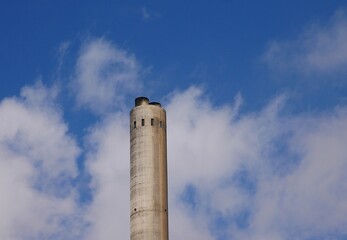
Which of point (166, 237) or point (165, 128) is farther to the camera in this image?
point (165, 128)

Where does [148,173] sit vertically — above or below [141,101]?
below

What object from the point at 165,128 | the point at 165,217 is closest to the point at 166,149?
the point at 165,128

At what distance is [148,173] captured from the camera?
222ft

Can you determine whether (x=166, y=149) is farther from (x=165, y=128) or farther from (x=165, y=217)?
(x=165, y=217)

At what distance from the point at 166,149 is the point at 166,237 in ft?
28.2

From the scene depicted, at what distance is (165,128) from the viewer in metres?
71.3

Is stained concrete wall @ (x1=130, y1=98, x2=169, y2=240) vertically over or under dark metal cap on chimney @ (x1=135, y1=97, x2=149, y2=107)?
under

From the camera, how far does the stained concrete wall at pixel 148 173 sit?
6588 centimetres

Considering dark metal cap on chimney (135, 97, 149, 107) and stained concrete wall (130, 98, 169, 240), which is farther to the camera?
dark metal cap on chimney (135, 97, 149, 107)

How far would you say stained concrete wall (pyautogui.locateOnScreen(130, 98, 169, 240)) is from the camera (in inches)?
2594

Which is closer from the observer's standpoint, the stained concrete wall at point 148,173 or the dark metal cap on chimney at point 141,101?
the stained concrete wall at point 148,173

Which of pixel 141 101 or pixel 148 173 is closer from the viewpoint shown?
pixel 148 173

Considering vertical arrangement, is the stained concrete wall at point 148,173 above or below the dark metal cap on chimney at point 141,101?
below

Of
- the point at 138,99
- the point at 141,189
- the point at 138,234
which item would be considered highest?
the point at 138,99
